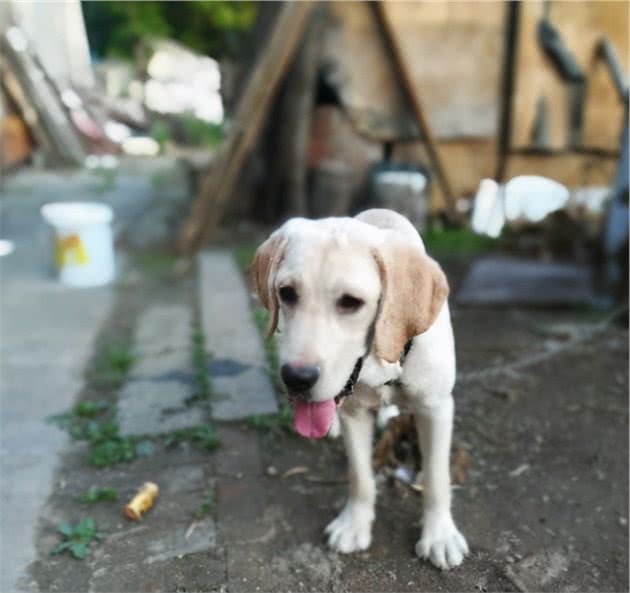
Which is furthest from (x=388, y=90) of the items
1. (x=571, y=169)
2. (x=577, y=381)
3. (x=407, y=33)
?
(x=577, y=381)

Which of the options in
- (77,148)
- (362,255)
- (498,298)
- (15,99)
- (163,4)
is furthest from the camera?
(163,4)

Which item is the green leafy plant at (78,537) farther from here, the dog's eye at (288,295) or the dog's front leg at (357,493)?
the dog's eye at (288,295)

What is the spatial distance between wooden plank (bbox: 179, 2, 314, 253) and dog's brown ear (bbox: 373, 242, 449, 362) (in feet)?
15.1

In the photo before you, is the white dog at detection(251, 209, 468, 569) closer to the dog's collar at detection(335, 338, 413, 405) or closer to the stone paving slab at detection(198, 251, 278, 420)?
the dog's collar at detection(335, 338, 413, 405)

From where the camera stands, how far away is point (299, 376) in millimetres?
1795

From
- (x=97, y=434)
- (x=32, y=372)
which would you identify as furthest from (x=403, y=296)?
(x=32, y=372)

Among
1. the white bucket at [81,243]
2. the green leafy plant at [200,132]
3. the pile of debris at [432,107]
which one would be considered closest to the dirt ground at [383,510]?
the white bucket at [81,243]

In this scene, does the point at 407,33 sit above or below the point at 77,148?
above

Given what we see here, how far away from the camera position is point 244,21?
39.6 feet

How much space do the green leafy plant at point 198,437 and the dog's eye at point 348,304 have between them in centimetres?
154

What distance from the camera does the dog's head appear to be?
1.81 metres

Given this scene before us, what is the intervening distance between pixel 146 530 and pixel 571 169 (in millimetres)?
6607

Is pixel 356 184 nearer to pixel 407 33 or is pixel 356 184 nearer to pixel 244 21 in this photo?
pixel 407 33

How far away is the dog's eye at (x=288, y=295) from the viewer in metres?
1.86
